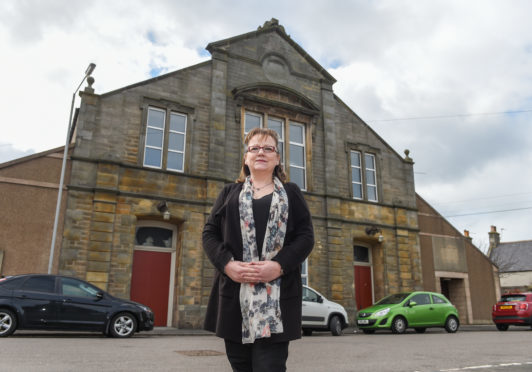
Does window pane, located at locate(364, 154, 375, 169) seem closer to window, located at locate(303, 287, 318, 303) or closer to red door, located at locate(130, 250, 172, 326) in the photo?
window, located at locate(303, 287, 318, 303)

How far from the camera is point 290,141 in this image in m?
19.8

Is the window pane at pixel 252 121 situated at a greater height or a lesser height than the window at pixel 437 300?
greater

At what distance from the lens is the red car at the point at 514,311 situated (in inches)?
655

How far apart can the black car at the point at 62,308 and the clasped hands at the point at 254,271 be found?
9098mm

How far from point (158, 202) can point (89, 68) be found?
4.89m

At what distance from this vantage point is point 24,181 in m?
14.1

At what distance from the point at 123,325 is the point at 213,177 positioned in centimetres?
708

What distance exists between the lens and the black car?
9.84m

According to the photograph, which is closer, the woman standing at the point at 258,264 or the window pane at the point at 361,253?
the woman standing at the point at 258,264

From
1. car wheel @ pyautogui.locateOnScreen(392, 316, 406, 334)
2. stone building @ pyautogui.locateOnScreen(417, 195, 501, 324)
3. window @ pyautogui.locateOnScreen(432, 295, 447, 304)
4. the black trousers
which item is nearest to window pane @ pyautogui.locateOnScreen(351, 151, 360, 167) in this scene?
stone building @ pyautogui.locateOnScreen(417, 195, 501, 324)

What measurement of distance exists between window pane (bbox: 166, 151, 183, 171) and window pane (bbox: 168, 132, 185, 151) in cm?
22

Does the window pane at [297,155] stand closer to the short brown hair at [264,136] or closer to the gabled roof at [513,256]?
the short brown hair at [264,136]

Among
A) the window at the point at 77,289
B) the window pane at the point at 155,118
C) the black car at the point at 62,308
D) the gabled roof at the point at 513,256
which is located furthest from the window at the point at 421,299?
the gabled roof at the point at 513,256

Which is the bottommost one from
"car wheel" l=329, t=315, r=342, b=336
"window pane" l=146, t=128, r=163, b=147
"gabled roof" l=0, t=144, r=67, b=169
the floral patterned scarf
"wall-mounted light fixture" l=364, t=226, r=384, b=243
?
"car wheel" l=329, t=315, r=342, b=336
